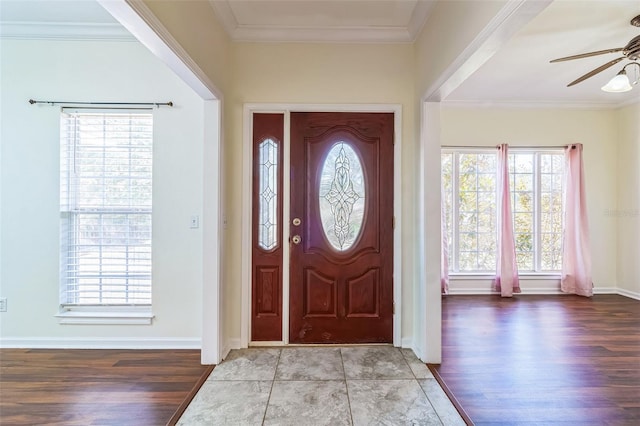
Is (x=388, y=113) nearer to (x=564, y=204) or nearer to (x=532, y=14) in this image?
(x=532, y=14)

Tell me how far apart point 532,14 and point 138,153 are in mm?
2983

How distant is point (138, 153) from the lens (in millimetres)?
2668

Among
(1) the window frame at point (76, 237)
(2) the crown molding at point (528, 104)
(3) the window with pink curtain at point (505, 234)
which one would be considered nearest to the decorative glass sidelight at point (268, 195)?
(1) the window frame at point (76, 237)

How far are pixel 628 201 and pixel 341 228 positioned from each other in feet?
15.3

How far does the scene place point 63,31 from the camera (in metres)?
2.56

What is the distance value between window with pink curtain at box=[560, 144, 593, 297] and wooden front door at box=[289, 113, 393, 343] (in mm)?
3471

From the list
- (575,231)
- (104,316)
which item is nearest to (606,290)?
(575,231)

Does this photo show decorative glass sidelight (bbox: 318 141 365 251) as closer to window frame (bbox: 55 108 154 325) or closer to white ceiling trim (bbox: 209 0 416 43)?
white ceiling trim (bbox: 209 0 416 43)

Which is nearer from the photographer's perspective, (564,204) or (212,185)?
(212,185)

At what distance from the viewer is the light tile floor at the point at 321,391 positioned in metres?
1.79

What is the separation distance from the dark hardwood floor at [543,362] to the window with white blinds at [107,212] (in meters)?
2.81

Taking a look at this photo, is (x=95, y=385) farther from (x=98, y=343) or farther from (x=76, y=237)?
(x=76, y=237)

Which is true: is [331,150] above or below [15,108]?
below

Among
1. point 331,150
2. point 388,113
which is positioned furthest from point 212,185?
point 388,113
